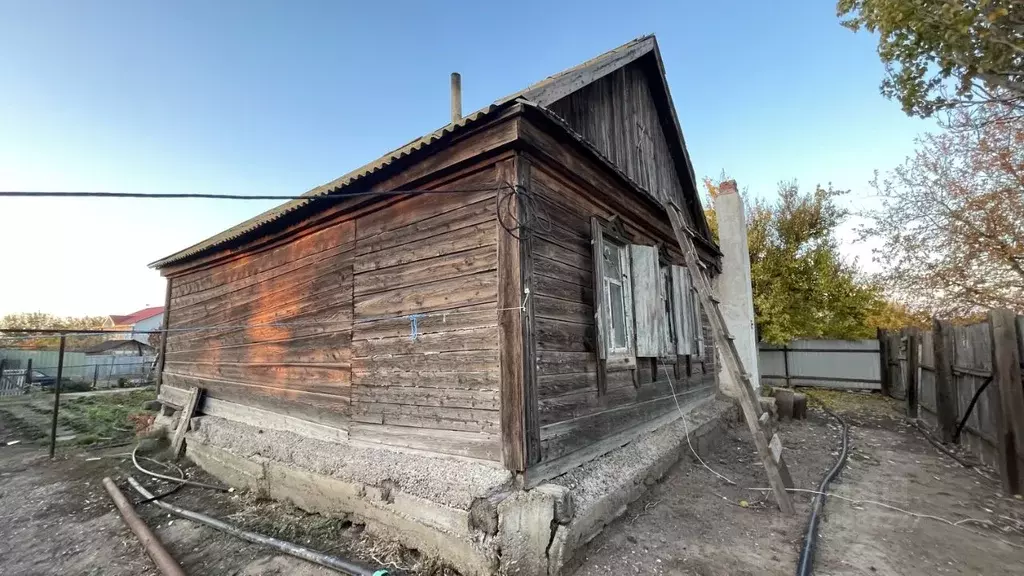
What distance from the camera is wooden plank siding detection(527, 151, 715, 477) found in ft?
12.7

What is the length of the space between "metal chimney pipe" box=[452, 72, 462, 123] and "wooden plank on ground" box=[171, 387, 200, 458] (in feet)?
23.8

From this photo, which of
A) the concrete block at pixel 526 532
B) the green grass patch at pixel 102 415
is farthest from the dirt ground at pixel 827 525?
the green grass patch at pixel 102 415

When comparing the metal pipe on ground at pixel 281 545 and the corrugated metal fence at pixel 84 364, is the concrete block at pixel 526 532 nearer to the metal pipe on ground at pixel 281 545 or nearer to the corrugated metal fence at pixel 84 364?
the metal pipe on ground at pixel 281 545

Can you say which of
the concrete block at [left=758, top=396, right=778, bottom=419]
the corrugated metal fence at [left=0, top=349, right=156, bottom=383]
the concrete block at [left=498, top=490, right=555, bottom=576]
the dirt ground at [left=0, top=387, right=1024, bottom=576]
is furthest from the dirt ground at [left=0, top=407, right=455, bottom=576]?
the corrugated metal fence at [left=0, top=349, right=156, bottom=383]

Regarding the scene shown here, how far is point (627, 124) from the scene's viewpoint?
256 inches

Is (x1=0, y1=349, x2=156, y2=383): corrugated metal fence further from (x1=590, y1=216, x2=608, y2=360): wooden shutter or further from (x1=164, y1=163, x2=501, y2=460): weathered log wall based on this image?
(x1=590, y1=216, x2=608, y2=360): wooden shutter

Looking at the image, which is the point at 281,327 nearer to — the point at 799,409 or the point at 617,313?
the point at 617,313

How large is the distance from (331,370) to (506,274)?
3.03m

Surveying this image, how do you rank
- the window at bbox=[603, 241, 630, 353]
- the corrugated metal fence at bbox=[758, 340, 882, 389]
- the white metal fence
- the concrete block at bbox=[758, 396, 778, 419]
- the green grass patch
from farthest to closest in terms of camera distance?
the white metal fence
the corrugated metal fence at bbox=[758, 340, 882, 389]
the green grass patch
the concrete block at bbox=[758, 396, 778, 419]
the window at bbox=[603, 241, 630, 353]

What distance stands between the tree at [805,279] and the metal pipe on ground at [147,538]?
55.6ft

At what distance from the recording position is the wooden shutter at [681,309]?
6.57m

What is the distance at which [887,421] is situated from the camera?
9156 mm

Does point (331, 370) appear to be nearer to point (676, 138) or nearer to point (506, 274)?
point (506, 274)

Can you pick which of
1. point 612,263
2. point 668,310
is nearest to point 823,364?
point 668,310
